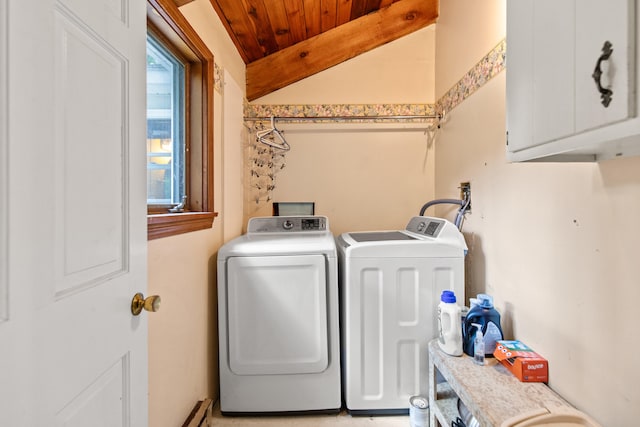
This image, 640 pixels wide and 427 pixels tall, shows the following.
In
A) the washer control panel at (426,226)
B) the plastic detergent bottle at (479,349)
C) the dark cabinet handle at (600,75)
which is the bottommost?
the plastic detergent bottle at (479,349)

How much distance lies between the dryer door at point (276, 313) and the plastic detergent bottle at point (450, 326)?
61 cm

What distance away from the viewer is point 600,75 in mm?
604

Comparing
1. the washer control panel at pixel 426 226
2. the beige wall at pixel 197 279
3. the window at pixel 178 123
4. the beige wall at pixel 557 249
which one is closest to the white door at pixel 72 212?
the beige wall at pixel 197 279

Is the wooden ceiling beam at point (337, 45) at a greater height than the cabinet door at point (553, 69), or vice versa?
the wooden ceiling beam at point (337, 45)

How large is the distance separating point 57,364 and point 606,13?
1.24 metres

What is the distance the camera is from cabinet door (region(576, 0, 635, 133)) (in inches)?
21.7

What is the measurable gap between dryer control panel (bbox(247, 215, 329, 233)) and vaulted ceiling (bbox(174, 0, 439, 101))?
3.56ft

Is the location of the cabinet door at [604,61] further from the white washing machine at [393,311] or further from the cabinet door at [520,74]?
the white washing machine at [393,311]

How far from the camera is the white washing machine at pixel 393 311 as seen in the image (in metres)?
1.68

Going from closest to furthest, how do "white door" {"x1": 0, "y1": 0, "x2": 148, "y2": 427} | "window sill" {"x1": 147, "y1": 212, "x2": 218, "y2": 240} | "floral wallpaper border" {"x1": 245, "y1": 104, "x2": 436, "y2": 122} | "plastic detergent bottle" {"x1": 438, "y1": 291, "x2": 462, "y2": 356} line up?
"white door" {"x1": 0, "y1": 0, "x2": 148, "y2": 427}
"window sill" {"x1": 147, "y1": 212, "x2": 218, "y2": 240}
"plastic detergent bottle" {"x1": 438, "y1": 291, "x2": 462, "y2": 356}
"floral wallpaper border" {"x1": 245, "y1": 104, "x2": 436, "y2": 122}

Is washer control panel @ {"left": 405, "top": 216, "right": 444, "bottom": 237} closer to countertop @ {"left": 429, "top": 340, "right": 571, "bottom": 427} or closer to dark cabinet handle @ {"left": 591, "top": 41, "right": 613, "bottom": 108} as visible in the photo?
countertop @ {"left": 429, "top": 340, "right": 571, "bottom": 427}

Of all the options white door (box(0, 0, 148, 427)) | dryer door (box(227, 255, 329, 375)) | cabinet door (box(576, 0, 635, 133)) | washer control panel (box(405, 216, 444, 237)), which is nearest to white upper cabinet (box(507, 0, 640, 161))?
cabinet door (box(576, 0, 635, 133))

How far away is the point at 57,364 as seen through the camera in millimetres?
557

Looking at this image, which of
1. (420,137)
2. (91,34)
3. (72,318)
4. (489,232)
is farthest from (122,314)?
(420,137)
